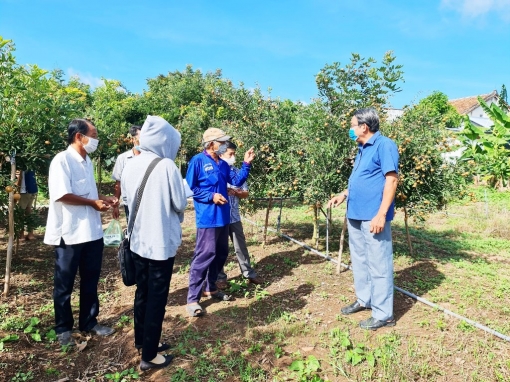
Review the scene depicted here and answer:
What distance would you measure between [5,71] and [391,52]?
4.75 meters

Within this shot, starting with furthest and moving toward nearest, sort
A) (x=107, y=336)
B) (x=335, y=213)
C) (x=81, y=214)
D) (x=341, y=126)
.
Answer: (x=335, y=213), (x=341, y=126), (x=107, y=336), (x=81, y=214)

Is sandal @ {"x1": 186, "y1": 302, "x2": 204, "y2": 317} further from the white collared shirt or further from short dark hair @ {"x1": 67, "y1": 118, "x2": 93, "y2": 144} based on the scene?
short dark hair @ {"x1": 67, "y1": 118, "x2": 93, "y2": 144}

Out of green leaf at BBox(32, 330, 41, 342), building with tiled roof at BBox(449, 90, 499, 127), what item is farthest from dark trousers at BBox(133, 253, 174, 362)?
building with tiled roof at BBox(449, 90, 499, 127)

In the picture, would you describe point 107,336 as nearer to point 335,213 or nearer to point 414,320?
point 414,320

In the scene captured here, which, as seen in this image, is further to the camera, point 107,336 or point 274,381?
point 107,336

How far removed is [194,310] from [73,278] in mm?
1204

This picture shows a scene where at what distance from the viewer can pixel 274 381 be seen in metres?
2.82

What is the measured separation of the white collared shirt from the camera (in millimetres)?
3102

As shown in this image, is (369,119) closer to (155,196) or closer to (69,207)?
(155,196)

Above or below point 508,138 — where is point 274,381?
below

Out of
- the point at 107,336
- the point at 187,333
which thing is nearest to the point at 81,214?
the point at 107,336

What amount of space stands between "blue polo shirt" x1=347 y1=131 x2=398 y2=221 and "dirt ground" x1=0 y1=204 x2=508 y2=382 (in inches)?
45.9

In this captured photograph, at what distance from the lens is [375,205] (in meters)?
3.51

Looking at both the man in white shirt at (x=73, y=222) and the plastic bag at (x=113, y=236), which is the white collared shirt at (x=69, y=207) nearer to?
the man in white shirt at (x=73, y=222)
